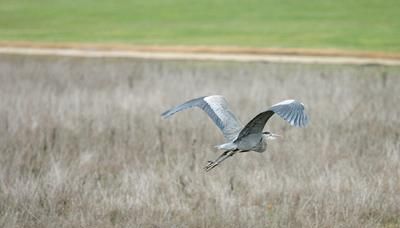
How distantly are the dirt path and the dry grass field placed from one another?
13.6 feet

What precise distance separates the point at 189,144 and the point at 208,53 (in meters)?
12.3

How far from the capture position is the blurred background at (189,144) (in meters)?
7.46

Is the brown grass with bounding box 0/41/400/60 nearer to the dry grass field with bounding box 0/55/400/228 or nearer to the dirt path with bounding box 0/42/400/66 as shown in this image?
the dirt path with bounding box 0/42/400/66

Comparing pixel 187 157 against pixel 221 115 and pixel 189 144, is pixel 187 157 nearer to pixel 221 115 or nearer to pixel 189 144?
pixel 189 144

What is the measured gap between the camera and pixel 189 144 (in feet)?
33.3

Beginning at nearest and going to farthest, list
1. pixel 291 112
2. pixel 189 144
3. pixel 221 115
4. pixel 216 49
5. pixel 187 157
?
pixel 291 112 → pixel 221 115 → pixel 187 157 → pixel 189 144 → pixel 216 49

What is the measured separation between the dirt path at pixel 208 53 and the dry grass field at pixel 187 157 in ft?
13.6

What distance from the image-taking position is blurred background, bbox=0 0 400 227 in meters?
7.46

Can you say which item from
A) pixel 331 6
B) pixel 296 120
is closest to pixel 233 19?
pixel 331 6

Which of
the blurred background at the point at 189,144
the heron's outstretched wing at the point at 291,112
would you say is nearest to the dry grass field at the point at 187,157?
the blurred background at the point at 189,144

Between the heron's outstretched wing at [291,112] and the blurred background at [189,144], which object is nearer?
the heron's outstretched wing at [291,112]

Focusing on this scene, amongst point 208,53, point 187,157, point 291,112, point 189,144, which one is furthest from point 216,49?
point 291,112

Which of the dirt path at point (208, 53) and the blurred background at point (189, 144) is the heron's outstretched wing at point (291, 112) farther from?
the dirt path at point (208, 53)

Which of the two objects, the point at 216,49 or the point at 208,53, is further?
the point at 216,49
